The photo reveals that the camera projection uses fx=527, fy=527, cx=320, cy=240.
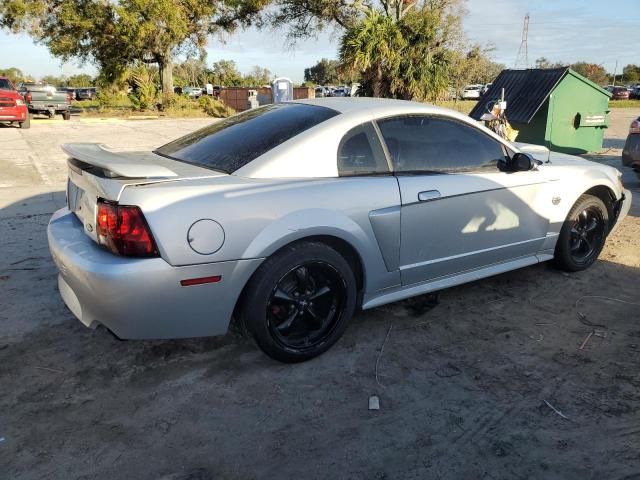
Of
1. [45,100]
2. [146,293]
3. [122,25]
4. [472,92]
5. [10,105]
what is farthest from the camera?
[472,92]

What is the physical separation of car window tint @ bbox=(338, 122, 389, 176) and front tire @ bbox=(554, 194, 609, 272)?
1.92 metres

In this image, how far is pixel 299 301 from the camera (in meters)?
3.04

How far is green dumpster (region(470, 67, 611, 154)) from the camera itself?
9.33m

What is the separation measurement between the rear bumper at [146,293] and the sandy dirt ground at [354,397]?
385 millimetres

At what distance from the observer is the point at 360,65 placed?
65.0ft

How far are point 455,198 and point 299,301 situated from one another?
1.28 m

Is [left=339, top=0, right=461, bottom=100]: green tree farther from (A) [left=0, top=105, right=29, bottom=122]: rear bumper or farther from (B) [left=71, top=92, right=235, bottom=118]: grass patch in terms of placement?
(A) [left=0, top=105, right=29, bottom=122]: rear bumper

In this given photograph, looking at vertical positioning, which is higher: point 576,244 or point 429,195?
point 429,195

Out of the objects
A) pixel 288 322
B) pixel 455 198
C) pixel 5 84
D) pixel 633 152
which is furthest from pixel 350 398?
pixel 5 84

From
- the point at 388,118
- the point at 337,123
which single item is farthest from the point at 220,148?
the point at 388,118

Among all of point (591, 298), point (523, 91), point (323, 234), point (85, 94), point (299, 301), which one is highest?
point (85, 94)

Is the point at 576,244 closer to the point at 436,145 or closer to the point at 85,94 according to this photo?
the point at 436,145

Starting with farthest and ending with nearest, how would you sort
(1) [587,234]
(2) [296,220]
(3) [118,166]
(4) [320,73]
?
(4) [320,73], (1) [587,234], (2) [296,220], (3) [118,166]

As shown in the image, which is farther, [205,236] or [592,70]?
[592,70]
